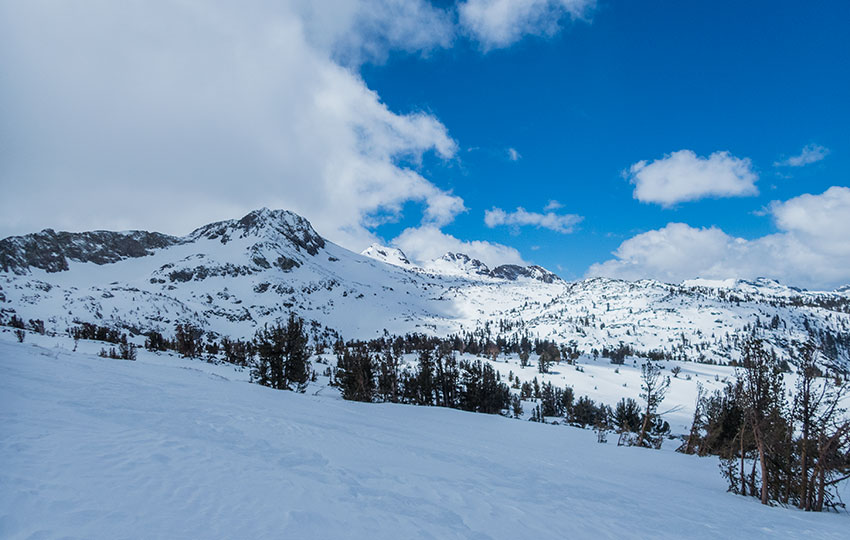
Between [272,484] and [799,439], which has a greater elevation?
[799,439]

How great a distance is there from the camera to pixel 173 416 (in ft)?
34.1

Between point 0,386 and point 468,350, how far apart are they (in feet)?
570

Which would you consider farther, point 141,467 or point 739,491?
point 739,491

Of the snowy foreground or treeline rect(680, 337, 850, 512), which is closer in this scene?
the snowy foreground

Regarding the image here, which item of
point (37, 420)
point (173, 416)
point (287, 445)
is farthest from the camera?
point (173, 416)

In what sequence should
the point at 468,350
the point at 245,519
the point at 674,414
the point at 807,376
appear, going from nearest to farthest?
1. the point at 245,519
2. the point at 807,376
3. the point at 674,414
4. the point at 468,350

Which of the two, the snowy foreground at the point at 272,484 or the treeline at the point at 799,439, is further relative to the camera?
the treeline at the point at 799,439

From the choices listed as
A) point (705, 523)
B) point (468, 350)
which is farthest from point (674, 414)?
A: point (705, 523)

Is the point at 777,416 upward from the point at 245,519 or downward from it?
upward

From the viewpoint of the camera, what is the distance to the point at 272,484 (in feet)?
21.1

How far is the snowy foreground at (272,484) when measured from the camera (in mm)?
4742

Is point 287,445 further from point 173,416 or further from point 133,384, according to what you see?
point 133,384

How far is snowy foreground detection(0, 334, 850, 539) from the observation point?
4.74 metres

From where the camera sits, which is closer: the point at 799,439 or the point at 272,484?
the point at 272,484
